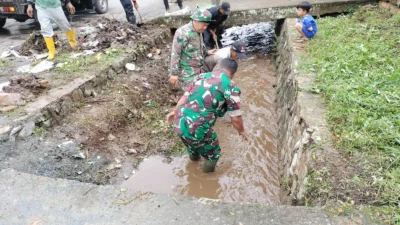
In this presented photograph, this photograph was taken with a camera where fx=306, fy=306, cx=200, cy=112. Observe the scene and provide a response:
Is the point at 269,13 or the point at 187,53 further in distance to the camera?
the point at 269,13

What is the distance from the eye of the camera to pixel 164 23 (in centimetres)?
851

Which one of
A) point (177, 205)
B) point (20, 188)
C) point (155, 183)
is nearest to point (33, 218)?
point (20, 188)

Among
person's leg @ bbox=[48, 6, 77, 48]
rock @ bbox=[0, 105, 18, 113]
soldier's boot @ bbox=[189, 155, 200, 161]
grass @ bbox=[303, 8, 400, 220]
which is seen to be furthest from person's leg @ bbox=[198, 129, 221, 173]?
person's leg @ bbox=[48, 6, 77, 48]

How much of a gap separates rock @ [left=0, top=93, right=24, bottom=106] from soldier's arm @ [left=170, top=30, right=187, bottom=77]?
2.13 metres

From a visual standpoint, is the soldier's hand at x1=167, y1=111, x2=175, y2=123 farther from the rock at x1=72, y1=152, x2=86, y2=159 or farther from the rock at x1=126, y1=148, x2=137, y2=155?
the rock at x1=72, y1=152, x2=86, y2=159

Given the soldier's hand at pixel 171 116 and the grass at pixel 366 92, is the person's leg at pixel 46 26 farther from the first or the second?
the grass at pixel 366 92

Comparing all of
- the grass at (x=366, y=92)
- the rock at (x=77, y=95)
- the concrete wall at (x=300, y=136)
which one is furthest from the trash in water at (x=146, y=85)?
the grass at (x=366, y=92)

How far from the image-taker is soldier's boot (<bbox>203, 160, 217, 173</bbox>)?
12.3 feet

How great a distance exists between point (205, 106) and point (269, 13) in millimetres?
6039

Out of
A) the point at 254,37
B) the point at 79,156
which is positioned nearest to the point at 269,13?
the point at 254,37

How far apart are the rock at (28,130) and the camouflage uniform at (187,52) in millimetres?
1938

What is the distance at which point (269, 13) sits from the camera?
8234 millimetres

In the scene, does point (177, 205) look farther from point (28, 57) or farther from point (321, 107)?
point (28, 57)

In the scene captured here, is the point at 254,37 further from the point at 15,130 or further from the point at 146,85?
the point at 15,130
